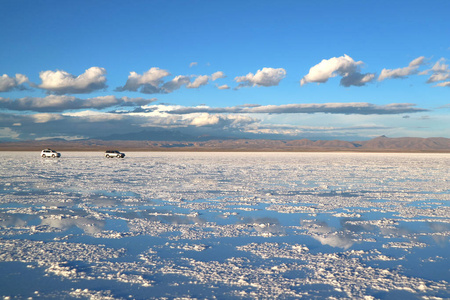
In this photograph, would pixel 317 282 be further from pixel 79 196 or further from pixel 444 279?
pixel 79 196

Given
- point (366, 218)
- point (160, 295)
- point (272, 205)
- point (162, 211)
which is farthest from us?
point (272, 205)

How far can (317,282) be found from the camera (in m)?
6.01

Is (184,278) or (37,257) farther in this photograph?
(37,257)

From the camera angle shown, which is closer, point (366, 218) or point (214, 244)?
point (214, 244)

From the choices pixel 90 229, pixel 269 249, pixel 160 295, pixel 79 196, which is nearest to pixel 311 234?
pixel 269 249

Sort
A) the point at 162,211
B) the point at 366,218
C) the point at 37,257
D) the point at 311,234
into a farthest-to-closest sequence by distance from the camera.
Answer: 1. the point at 162,211
2. the point at 366,218
3. the point at 311,234
4. the point at 37,257

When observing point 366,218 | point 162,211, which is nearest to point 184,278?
point 162,211

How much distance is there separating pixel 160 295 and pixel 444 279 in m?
4.66

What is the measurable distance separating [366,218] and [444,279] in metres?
5.26

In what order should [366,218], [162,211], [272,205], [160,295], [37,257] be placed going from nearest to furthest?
[160,295] < [37,257] < [366,218] < [162,211] < [272,205]

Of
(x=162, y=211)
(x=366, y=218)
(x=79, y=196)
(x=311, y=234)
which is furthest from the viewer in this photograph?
(x=79, y=196)

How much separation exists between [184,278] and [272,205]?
7.83 meters

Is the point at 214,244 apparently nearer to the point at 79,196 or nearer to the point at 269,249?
the point at 269,249

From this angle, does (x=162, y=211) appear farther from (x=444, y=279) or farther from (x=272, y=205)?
(x=444, y=279)
